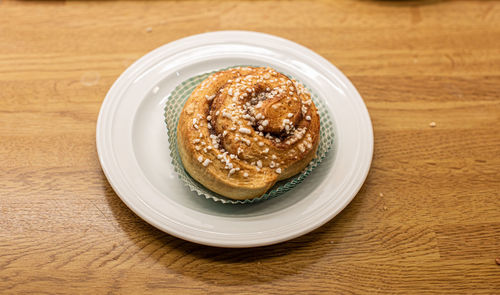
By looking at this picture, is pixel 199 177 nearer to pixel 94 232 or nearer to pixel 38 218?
pixel 94 232

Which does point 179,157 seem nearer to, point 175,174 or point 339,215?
point 175,174

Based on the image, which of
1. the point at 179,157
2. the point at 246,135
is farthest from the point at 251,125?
the point at 179,157

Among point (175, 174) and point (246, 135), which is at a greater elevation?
point (246, 135)

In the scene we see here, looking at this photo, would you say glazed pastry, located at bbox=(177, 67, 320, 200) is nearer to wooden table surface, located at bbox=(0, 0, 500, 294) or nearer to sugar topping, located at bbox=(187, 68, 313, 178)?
sugar topping, located at bbox=(187, 68, 313, 178)

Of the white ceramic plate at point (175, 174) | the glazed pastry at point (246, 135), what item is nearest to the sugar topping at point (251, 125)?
the glazed pastry at point (246, 135)

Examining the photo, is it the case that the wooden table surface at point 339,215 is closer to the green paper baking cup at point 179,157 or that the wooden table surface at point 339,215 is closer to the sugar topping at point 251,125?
the green paper baking cup at point 179,157
